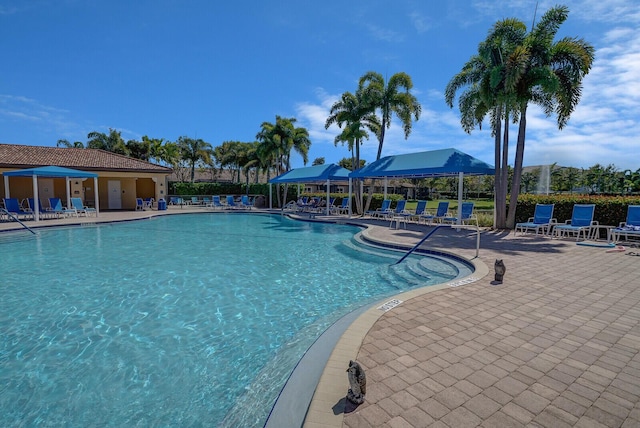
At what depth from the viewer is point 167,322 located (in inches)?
191

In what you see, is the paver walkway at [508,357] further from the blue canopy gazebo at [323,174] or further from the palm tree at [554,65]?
the blue canopy gazebo at [323,174]

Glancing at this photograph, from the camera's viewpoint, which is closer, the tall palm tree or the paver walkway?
the paver walkway

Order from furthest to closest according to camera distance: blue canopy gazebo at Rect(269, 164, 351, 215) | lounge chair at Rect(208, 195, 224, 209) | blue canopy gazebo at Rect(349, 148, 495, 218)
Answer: lounge chair at Rect(208, 195, 224, 209), blue canopy gazebo at Rect(269, 164, 351, 215), blue canopy gazebo at Rect(349, 148, 495, 218)

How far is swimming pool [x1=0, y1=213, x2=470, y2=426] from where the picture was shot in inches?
120

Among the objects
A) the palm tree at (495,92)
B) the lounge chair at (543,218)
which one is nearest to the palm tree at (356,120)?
the palm tree at (495,92)

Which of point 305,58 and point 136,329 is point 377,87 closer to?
point 305,58

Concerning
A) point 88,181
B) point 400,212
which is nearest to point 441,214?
point 400,212

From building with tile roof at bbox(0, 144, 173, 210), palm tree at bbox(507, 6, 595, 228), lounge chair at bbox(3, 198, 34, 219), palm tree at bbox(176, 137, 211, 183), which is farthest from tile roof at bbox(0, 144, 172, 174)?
palm tree at bbox(507, 6, 595, 228)

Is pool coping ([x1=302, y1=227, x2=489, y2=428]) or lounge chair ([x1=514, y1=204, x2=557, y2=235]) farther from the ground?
lounge chair ([x1=514, y1=204, x2=557, y2=235])

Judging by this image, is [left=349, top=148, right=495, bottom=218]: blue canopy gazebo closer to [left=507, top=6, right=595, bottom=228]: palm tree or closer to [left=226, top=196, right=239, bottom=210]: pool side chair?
[left=507, top=6, right=595, bottom=228]: palm tree

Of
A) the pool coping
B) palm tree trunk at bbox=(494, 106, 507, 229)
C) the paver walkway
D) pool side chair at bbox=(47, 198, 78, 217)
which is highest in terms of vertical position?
palm tree trunk at bbox=(494, 106, 507, 229)

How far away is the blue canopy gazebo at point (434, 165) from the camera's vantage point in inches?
508

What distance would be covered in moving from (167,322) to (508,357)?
4394 millimetres

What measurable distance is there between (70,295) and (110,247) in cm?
523
